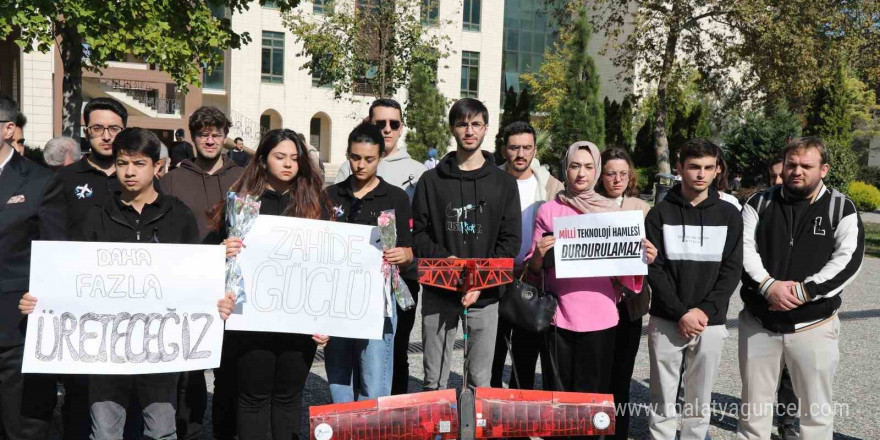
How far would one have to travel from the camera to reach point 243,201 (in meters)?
4.19

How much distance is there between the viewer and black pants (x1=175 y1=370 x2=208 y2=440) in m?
4.69

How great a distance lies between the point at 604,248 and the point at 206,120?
9.36ft

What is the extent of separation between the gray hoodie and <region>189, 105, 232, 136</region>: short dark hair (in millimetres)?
905

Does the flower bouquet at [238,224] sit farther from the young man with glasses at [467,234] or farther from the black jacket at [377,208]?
the young man with glasses at [467,234]

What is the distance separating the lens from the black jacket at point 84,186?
4641mm

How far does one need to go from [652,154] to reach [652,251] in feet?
120

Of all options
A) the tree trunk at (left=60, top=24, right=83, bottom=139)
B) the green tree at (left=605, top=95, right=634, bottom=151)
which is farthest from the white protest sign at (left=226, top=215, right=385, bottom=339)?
the green tree at (left=605, top=95, right=634, bottom=151)

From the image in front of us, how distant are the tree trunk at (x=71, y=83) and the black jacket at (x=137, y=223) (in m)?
9.67

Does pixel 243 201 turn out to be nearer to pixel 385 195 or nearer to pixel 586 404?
pixel 385 195

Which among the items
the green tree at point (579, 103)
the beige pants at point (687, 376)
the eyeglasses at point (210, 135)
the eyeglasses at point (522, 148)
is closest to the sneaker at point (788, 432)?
the beige pants at point (687, 376)

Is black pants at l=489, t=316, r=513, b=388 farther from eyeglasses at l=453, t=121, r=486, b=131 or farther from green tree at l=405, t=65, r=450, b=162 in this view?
green tree at l=405, t=65, r=450, b=162

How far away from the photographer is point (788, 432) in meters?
5.43

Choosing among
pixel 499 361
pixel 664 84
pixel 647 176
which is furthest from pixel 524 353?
pixel 647 176

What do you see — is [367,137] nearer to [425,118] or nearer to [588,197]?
[588,197]
